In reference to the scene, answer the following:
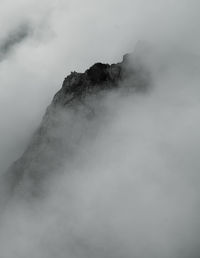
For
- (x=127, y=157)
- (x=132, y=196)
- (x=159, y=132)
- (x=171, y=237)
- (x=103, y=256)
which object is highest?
(x=159, y=132)

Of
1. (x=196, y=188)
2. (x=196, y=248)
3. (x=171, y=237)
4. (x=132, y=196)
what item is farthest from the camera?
(x=132, y=196)

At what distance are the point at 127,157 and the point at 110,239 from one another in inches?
1621

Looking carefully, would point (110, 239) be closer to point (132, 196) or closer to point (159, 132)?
point (132, 196)

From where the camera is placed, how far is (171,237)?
14150 centimetres

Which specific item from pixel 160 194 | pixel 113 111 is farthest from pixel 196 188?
pixel 113 111


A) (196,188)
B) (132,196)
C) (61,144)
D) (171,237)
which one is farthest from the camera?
(61,144)

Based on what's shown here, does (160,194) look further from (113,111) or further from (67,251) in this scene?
(113,111)

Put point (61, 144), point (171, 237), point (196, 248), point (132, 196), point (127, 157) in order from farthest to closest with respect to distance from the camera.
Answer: point (61, 144) < point (127, 157) < point (132, 196) < point (171, 237) < point (196, 248)

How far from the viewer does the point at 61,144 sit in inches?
7692

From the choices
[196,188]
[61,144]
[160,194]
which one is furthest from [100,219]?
[61,144]

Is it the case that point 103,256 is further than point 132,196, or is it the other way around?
point 132,196

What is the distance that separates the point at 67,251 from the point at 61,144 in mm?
52273

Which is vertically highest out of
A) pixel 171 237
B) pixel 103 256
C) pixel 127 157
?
pixel 127 157

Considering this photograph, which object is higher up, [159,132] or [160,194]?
[159,132]
